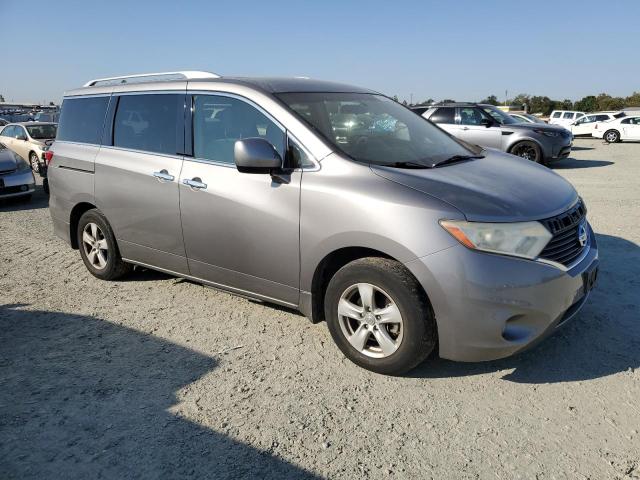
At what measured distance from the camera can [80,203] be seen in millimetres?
5070

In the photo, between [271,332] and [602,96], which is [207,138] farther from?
[602,96]

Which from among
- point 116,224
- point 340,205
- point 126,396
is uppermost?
point 340,205

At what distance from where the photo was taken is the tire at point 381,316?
2943mm

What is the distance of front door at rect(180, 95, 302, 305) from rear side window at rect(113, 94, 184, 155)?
271 millimetres

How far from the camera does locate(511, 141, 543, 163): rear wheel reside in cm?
1295

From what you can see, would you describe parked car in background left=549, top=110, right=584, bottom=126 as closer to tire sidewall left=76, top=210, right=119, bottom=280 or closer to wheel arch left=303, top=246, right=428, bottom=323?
tire sidewall left=76, top=210, right=119, bottom=280

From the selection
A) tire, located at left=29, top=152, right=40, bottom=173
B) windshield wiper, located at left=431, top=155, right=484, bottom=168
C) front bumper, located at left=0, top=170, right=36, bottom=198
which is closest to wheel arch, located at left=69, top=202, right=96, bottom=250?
windshield wiper, located at left=431, top=155, right=484, bottom=168

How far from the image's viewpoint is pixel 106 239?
484cm

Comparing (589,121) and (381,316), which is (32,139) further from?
(589,121)

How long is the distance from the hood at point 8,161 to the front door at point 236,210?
752 cm

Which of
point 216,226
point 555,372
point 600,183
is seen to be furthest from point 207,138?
point 600,183

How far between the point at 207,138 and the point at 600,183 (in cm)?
959

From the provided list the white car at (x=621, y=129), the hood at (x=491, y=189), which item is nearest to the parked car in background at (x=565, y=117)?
the white car at (x=621, y=129)

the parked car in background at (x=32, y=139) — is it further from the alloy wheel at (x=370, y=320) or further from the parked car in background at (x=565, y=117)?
the parked car in background at (x=565, y=117)
